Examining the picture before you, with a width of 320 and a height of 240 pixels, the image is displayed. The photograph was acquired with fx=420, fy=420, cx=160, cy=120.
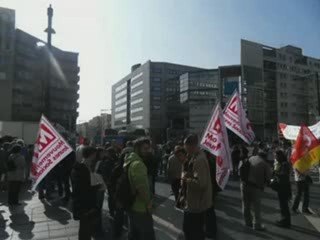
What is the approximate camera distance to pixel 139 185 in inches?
199

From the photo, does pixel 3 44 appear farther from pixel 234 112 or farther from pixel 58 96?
pixel 234 112

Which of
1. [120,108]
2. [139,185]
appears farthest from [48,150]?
[120,108]

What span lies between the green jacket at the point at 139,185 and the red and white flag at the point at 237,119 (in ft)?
17.8

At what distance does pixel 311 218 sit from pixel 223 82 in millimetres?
88078

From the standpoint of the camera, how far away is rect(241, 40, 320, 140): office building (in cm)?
10319

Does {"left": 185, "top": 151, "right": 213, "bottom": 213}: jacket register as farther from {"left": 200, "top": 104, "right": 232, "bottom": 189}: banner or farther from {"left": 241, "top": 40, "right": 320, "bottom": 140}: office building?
{"left": 241, "top": 40, "right": 320, "bottom": 140}: office building

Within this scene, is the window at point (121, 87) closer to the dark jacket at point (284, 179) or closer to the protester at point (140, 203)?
the dark jacket at point (284, 179)

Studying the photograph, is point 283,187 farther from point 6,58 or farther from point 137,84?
point 137,84

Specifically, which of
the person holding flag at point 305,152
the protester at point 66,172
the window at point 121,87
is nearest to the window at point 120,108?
the window at point 121,87

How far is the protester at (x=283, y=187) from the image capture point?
8680mm

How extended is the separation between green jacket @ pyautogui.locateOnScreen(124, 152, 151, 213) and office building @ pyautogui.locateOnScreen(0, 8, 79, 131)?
6081 centimetres

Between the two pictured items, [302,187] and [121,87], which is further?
[121,87]

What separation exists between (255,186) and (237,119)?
2.20 metres

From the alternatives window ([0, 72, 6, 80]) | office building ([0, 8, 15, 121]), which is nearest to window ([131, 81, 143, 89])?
office building ([0, 8, 15, 121])
